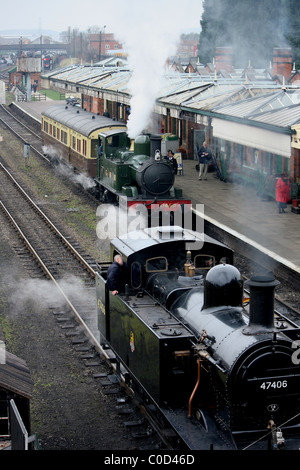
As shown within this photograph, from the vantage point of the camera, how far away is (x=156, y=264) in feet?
30.8

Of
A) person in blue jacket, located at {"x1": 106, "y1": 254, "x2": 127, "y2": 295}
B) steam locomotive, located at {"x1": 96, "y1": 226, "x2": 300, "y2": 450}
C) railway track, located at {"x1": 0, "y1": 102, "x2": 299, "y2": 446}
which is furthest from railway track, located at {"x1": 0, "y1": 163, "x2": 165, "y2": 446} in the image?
person in blue jacket, located at {"x1": 106, "y1": 254, "x2": 127, "y2": 295}

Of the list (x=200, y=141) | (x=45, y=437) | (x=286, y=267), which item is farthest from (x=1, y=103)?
(x=45, y=437)

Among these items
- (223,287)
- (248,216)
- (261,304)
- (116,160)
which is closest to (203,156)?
(116,160)

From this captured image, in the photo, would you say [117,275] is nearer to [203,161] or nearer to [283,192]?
[283,192]

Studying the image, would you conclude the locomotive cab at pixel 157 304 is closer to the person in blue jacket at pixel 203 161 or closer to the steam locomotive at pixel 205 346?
the steam locomotive at pixel 205 346

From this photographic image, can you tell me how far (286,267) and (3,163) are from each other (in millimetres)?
20826

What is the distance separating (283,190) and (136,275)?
12.0m

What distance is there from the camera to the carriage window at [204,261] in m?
9.30

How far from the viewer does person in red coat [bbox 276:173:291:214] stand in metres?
20.5

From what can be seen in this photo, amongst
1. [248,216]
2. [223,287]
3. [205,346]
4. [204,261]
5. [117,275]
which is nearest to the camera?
[205,346]

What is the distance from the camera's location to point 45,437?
882cm

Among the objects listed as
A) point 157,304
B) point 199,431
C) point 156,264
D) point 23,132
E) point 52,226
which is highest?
point 156,264

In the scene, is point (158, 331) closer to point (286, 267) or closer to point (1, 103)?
point (286, 267)

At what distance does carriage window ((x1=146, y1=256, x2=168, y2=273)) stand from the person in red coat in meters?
11.8
